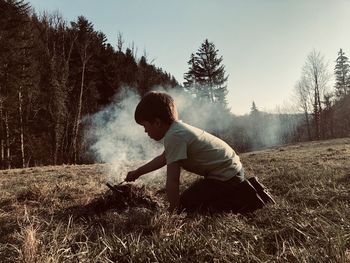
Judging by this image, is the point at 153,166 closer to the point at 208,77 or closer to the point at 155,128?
the point at 155,128

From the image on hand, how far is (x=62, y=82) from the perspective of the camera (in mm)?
30188

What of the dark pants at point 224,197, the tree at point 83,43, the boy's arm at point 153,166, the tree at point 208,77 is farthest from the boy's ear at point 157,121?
the tree at point 208,77

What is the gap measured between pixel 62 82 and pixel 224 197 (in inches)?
1125

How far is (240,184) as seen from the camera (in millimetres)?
3467

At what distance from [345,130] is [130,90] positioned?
124 feet

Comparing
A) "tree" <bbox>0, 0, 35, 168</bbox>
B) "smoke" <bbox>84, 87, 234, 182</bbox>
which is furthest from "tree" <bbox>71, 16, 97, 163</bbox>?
"tree" <bbox>0, 0, 35, 168</bbox>

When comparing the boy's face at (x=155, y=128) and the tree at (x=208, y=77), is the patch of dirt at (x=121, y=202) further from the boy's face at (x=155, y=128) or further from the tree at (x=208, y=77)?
the tree at (x=208, y=77)

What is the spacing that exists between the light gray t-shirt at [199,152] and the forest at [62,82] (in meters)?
23.1

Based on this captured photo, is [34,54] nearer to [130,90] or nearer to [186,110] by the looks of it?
[130,90]

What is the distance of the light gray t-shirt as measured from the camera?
322 cm

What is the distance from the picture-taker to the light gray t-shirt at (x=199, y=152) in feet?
10.6

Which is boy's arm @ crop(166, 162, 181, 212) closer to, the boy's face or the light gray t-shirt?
the light gray t-shirt

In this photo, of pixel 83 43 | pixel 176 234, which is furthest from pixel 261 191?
pixel 83 43

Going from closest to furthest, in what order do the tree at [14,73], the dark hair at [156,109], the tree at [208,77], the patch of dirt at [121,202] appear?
the dark hair at [156,109] → the patch of dirt at [121,202] → the tree at [14,73] → the tree at [208,77]
